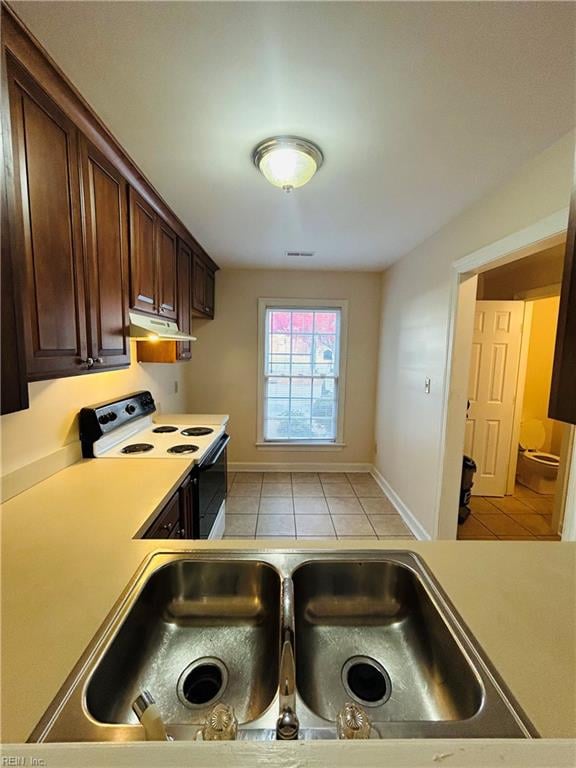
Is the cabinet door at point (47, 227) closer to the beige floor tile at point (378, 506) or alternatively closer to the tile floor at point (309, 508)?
the tile floor at point (309, 508)

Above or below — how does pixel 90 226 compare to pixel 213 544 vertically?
above

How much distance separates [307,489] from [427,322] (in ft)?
7.22

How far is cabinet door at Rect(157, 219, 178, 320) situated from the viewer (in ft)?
7.70

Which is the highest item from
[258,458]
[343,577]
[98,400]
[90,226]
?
[90,226]

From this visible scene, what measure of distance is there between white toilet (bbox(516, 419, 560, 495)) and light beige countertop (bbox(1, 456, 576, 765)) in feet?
10.7

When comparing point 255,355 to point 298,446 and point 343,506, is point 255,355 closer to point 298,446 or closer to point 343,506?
point 298,446

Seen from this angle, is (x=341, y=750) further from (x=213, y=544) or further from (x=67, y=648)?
(x=213, y=544)

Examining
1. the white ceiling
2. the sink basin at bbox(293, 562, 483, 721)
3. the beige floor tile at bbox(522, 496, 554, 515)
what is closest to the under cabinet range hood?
the white ceiling

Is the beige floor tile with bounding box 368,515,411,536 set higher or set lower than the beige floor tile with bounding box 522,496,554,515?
lower

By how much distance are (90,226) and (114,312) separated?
40 centimetres

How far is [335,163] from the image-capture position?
5.62 feet

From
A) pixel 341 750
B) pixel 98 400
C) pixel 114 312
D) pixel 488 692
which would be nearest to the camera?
pixel 341 750

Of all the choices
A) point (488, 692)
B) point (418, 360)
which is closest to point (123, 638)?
point (488, 692)

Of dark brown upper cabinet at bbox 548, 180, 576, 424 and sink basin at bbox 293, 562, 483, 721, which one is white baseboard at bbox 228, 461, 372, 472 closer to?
sink basin at bbox 293, 562, 483, 721
